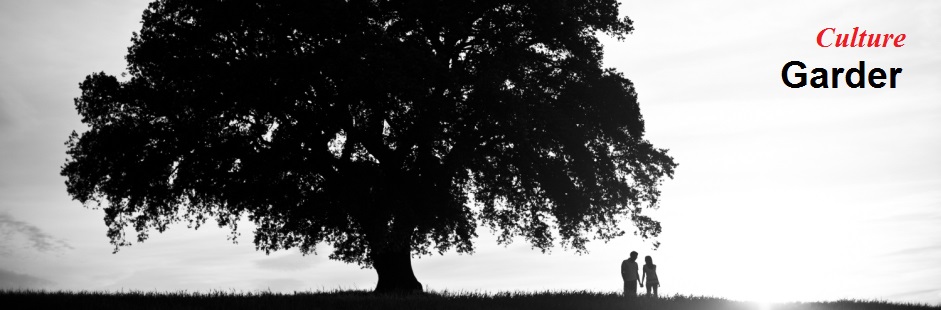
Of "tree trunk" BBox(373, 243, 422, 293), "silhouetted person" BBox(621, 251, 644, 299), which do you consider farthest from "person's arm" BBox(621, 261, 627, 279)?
"tree trunk" BBox(373, 243, 422, 293)

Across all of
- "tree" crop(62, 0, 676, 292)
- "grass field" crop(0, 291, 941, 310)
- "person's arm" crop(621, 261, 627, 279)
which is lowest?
"grass field" crop(0, 291, 941, 310)

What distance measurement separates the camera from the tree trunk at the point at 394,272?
33.4m

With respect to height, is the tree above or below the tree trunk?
above

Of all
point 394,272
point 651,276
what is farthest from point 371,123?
point 651,276

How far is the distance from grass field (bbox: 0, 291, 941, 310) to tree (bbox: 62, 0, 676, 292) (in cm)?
348

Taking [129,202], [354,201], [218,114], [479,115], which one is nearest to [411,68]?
[479,115]

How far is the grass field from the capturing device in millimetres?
24422

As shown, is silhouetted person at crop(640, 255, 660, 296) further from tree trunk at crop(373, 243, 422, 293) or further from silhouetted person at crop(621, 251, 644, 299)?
tree trunk at crop(373, 243, 422, 293)

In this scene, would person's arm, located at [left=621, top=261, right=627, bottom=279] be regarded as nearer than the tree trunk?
Yes

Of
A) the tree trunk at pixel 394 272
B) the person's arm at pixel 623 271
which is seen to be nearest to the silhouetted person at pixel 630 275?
the person's arm at pixel 623 271

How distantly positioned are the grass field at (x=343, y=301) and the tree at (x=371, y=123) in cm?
348

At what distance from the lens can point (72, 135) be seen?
3359 cm

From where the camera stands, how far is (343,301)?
1027 inches

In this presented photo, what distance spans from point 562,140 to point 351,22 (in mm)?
8080
